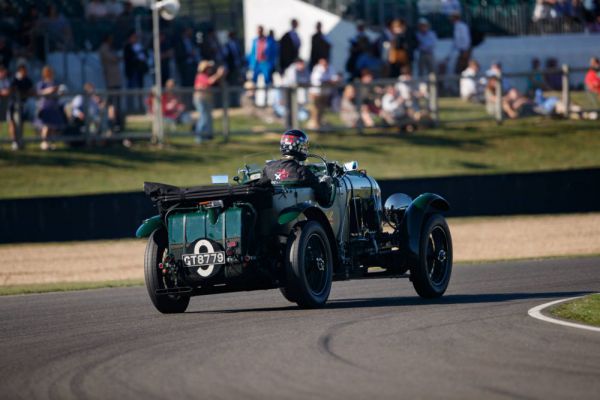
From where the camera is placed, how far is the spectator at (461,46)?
29.0 m

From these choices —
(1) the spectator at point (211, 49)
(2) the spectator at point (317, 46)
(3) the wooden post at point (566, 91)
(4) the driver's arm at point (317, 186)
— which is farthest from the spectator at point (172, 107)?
(4) the driver's arm at point (317, 186)

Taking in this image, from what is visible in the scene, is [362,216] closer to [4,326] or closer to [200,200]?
[200,200]

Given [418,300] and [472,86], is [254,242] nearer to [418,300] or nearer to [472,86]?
[418,300]

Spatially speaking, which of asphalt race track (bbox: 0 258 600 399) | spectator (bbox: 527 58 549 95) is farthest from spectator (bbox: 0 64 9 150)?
asphalt race track (bbox: 0 258 600 399)

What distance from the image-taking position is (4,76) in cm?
2416

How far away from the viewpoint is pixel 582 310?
9.35 m

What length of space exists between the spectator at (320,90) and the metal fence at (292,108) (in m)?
0.02

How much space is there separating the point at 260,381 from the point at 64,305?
565cm

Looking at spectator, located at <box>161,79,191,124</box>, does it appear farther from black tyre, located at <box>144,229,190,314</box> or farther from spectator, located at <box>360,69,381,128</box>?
black tyre, located at <box>144,229,190,314</box>

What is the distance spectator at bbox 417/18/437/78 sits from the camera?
2803 centimetres

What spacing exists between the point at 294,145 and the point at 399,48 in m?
16.6

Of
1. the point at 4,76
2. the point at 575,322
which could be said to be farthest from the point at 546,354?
the point at 4,76

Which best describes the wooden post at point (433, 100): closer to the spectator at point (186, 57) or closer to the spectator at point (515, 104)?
the spectator at point (515, 104)

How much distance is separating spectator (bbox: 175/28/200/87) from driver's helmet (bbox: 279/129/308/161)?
1667cm
